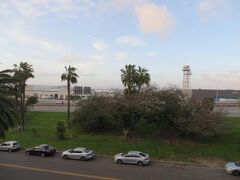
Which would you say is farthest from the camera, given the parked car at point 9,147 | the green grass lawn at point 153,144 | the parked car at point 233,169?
the parked car at point 9,147

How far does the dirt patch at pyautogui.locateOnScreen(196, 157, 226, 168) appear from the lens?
1329 inches

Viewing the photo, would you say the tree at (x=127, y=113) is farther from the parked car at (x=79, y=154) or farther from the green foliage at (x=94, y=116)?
the parked car at (x=79, y=154)

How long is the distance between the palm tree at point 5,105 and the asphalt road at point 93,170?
4.40m

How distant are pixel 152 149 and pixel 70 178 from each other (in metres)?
13.5

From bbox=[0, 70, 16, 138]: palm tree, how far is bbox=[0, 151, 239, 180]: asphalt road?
440 cm

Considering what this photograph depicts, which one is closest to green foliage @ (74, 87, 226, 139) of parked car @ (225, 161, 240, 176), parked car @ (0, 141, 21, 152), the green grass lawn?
the green grass lawn

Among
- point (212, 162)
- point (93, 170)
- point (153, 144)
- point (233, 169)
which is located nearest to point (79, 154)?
point (93, 170)

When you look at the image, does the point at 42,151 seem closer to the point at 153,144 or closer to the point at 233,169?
the point at 153,144

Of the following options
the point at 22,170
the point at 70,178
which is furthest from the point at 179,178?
the point at 22,170

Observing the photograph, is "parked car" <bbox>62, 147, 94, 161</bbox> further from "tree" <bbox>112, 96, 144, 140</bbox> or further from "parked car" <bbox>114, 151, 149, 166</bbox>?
"tree" <bbox>112, 96, 144, 140</bbox>

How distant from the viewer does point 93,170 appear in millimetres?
30719

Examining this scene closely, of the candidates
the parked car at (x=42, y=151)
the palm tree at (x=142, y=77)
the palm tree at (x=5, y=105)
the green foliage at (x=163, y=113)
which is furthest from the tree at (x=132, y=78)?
the palm tree at (x=5, y=105)

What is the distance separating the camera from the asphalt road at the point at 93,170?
28.5m

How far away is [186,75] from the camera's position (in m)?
152
